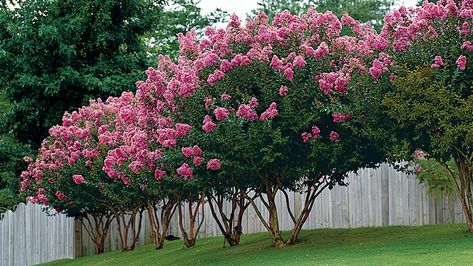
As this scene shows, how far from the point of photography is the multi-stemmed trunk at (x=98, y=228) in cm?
2226

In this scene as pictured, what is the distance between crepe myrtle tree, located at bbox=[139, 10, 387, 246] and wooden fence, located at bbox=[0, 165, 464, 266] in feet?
11.8

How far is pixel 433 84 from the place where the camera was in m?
12.1

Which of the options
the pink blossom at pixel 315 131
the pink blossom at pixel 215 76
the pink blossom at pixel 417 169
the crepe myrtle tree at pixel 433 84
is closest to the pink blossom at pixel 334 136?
the pink blossom at pixel 315 131

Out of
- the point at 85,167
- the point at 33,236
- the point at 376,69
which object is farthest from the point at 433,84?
the point at 33,236

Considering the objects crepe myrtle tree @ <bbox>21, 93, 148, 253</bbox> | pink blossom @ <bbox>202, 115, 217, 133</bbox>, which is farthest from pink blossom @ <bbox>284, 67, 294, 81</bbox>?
crepe myrtle tree @ <bbox>21, 93, 148, 253</bbox>

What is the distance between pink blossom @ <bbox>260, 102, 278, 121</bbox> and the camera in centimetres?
1293

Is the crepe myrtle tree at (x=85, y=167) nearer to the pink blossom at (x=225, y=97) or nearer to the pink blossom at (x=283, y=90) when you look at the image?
the pink blossom at (x=225, y=97)

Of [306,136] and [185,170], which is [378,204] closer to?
[306,136]

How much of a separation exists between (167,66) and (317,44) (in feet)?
8.20

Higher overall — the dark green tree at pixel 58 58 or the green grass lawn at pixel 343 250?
the dark green tree at pixel 58 58

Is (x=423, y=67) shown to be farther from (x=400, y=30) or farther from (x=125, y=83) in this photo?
(x=125, y=83)

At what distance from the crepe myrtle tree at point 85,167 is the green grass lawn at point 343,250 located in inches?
56.7

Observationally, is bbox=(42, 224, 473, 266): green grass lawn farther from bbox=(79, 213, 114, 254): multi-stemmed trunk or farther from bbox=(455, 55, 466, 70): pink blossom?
bbox=(79, 213, 114, 254): multi-stemmed trunk

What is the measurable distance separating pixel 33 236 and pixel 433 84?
15493 millimetres
